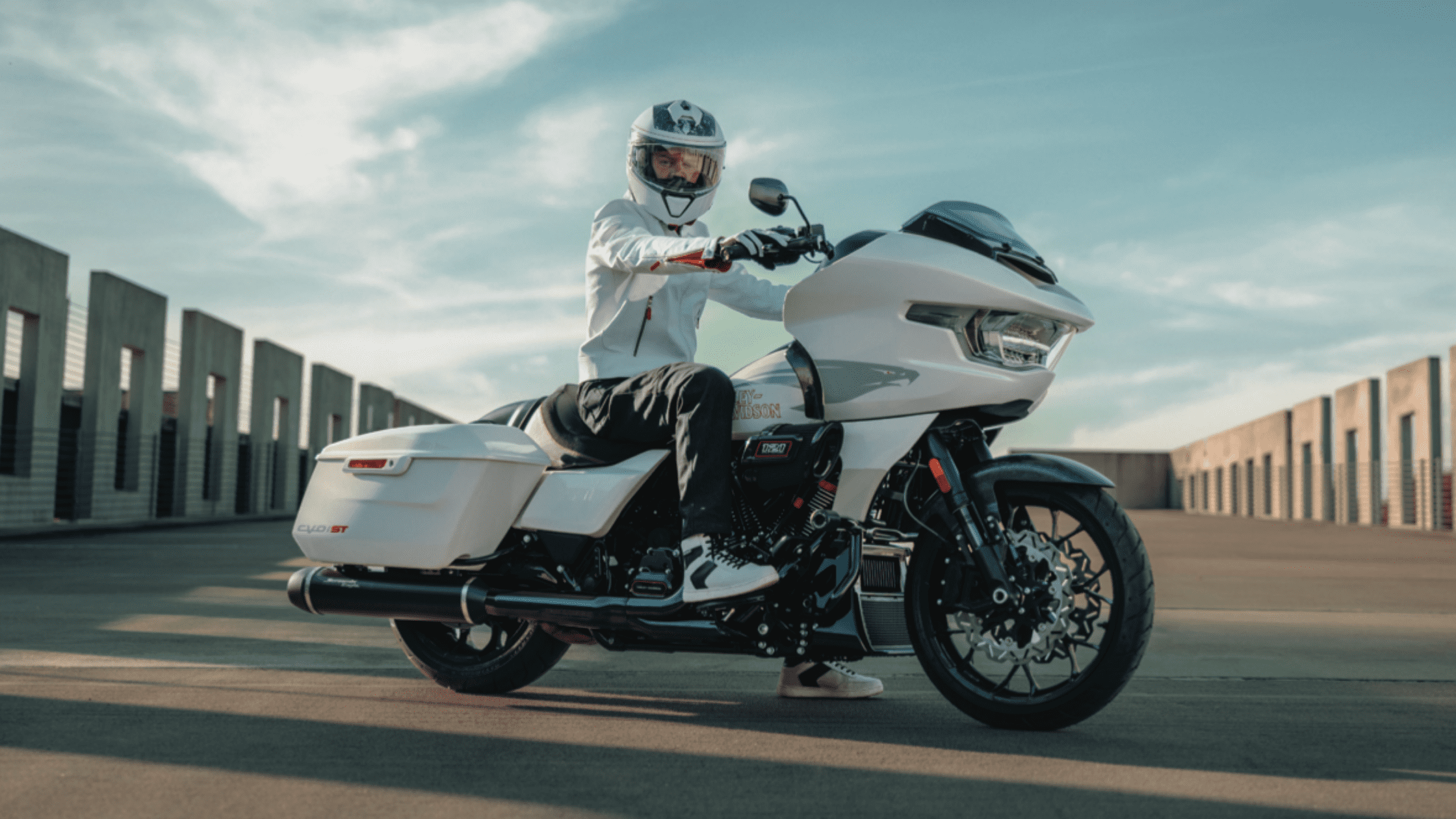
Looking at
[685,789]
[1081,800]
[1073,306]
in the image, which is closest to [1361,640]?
[1073,306]

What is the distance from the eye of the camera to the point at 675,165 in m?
4.47

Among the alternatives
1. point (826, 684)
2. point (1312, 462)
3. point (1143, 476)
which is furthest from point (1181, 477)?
point (826, 684)

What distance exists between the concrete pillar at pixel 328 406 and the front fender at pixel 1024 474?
40775 mm

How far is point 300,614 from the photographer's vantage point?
24.6 ft

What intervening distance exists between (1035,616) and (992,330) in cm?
88

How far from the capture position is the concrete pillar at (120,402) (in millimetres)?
25984

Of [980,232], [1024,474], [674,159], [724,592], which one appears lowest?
[724,592]

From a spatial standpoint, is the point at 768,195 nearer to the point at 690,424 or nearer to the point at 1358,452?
the point at 690,424

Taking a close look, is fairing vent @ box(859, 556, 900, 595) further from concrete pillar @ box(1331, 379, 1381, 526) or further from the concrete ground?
concrete pillar @ box(1331, 379, 1381, 526)

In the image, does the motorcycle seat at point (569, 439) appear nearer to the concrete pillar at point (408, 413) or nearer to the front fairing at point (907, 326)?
the front fairing at point (907, 326)

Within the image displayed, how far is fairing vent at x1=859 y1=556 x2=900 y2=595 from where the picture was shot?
12.8 feet

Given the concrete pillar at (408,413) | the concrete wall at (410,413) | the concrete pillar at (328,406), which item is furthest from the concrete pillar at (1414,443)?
the concrete pillar at (408,413)

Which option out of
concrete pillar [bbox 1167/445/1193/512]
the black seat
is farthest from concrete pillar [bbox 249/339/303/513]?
concrete pillar [bbox 1167/445/1193/512]

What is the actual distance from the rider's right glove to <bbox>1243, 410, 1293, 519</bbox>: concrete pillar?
4148 centimetres
